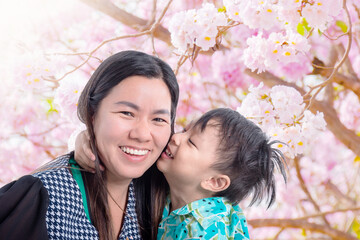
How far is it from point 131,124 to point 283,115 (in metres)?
0.99

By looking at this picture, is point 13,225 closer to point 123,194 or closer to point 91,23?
point 123,194

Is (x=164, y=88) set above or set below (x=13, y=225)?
above

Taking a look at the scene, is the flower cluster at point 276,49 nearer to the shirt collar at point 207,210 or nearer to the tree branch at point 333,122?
the tree branch at point 333,122

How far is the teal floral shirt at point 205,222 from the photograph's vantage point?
1.67 meters

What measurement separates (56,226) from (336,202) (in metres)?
3.14

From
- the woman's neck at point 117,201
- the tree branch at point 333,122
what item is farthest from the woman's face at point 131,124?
the tree branch at point 333,122

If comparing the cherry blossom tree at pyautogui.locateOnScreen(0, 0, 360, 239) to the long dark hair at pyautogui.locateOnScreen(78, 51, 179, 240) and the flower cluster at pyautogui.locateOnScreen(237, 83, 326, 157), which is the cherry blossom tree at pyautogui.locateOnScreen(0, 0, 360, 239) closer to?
the flower cluster at pyautogui.locateOnScreen(237, 83, 326, 157)

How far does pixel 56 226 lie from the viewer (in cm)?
146

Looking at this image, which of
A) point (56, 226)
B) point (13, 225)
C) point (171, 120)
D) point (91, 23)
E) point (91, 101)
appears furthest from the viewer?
point (91, 23)

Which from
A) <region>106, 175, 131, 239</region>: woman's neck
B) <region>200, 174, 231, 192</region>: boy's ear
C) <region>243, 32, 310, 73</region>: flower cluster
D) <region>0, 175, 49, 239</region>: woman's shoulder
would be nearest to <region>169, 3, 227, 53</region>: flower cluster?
<region>243, 32, 310, 73</region>: flower cluster

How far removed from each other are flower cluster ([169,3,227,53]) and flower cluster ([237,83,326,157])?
0.32m

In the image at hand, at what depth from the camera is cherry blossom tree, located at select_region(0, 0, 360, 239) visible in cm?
227

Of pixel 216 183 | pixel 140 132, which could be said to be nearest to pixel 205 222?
pixel 216 183

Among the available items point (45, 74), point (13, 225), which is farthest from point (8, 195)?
point (45, 74)
